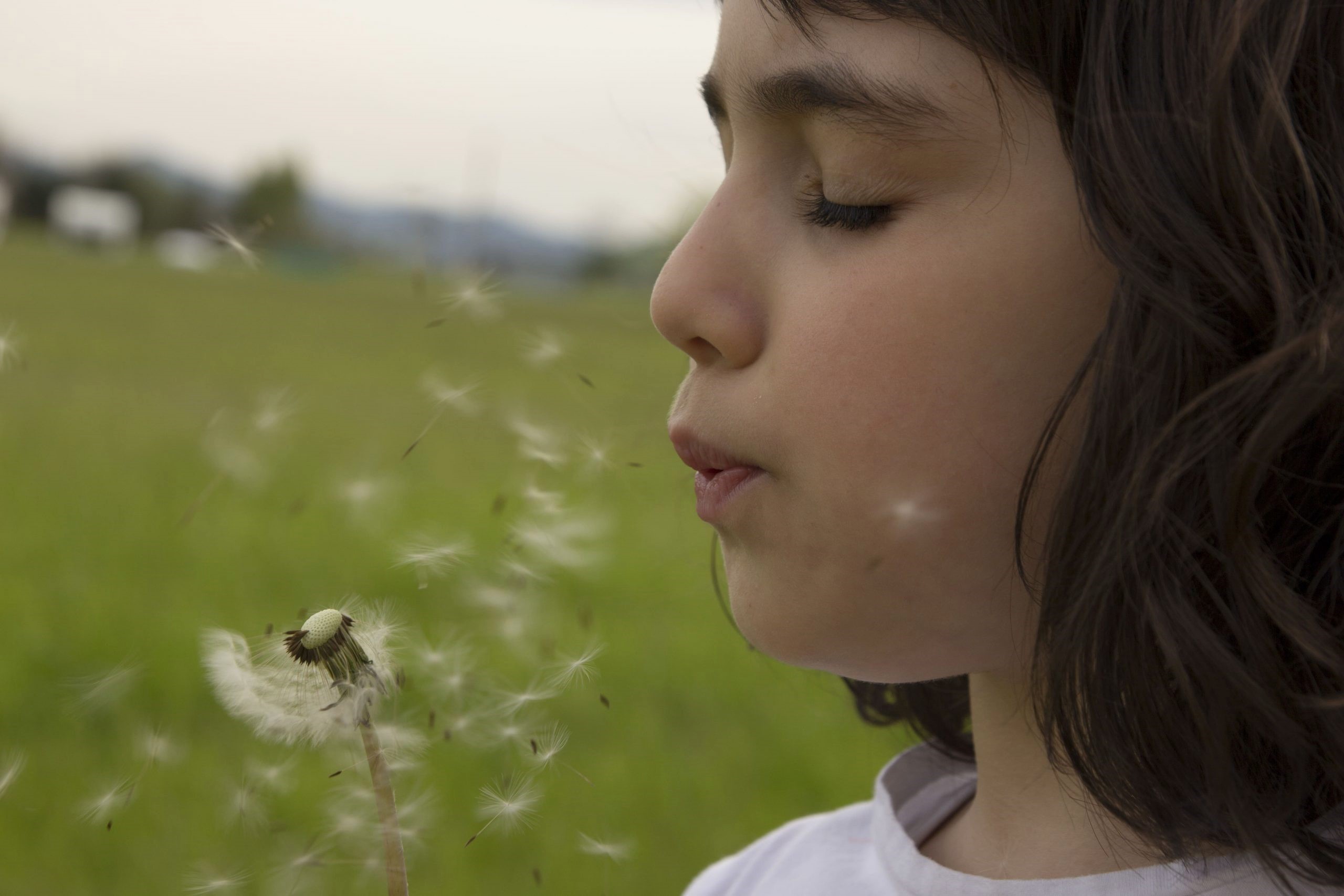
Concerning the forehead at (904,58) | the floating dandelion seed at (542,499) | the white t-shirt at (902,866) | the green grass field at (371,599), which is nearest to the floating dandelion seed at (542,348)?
the green grass field at (371,599)

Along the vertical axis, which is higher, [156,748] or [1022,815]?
[156,748]

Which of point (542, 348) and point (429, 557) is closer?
point (429, 557)

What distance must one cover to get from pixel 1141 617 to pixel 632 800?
6.49ft

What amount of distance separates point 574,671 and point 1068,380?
0.48 meters

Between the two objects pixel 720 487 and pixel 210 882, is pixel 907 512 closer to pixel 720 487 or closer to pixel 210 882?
pixel 720 487

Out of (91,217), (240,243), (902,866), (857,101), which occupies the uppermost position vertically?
(857,101)

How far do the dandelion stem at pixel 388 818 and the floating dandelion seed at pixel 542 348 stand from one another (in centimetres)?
46

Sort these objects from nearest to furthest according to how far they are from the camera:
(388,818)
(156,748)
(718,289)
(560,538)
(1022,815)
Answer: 1. (388,818)
2. (156,748)
3. (718,289)
4. (1022,815)
5. (560,538)

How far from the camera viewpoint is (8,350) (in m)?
0.77

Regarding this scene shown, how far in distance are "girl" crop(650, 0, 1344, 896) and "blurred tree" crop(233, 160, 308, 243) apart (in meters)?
0.32

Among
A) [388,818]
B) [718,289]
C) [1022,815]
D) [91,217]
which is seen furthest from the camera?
[91,217]

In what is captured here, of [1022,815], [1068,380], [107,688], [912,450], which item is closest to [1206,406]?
[1068,380]

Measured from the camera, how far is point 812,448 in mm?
810

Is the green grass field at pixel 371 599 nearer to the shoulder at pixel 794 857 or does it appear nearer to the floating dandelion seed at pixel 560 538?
the floating dandelion seed at pixel 560 538
